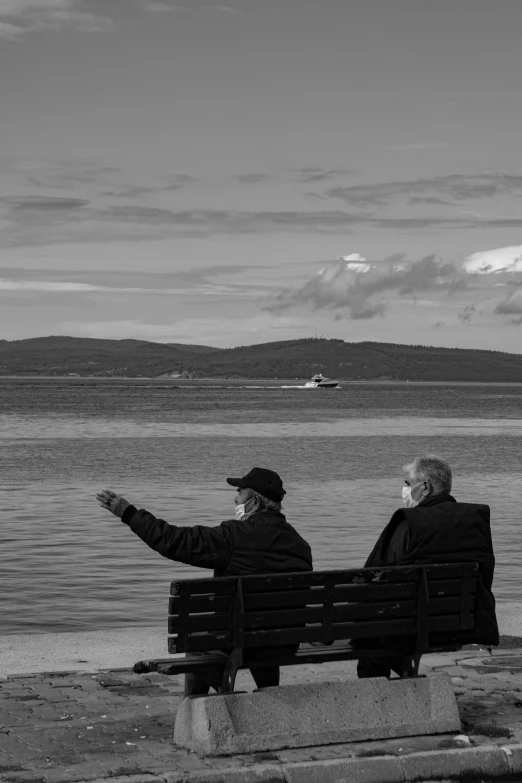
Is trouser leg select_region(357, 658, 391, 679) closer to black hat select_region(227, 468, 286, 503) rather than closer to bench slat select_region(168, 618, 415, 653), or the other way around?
bench slat select_region(168, 618, 415, 653)

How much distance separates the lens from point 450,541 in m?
6.77

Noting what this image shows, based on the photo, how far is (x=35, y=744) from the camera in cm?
629

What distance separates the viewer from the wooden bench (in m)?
6.13

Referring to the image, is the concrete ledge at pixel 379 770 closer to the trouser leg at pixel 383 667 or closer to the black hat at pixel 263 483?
the trouser leg at pixel 383 667

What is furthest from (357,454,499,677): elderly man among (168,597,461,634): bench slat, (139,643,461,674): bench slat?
(168,597,461,634): bench slat

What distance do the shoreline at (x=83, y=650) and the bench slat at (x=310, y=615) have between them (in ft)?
7.43

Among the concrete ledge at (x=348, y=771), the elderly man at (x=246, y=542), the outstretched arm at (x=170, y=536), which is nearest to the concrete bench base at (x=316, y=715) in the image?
the elderly man at (x=246, y=542)

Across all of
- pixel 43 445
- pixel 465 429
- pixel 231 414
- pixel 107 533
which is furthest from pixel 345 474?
pixel 231 414

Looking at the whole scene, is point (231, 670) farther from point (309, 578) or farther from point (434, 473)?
point (434, 473)

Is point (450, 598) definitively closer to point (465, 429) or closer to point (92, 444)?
point (92, 444)

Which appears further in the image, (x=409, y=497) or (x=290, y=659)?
(x=409, y=497)

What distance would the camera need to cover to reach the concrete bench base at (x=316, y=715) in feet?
20.4

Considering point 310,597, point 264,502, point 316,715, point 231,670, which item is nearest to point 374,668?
point 316,715

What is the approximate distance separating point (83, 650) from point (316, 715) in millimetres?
3435
